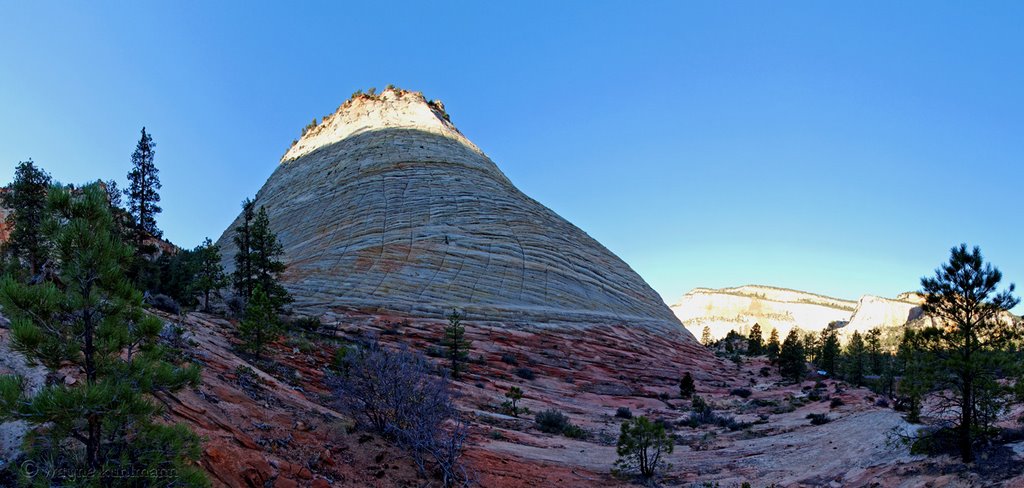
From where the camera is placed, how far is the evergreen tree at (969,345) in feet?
32.5

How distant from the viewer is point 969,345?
409 inches

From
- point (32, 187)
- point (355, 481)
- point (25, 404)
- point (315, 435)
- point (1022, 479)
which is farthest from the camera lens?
point (32, 187)

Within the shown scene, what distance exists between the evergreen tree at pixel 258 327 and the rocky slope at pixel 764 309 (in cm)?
13426

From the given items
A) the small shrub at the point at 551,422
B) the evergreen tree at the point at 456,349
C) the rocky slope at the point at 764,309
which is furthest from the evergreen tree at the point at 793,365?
the rocky slope at the point at 764,309

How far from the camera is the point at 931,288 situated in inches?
434

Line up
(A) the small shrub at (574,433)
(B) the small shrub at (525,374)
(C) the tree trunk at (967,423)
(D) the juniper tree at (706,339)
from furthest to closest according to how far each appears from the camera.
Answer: (D) the juniper tree at (706,339)
(B) the small shrub at (525,374)
(A) the small shrub at (574,433)
(C) the tree trunk at (967,423)

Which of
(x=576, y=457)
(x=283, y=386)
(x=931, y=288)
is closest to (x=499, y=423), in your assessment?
(x=576, y=457)

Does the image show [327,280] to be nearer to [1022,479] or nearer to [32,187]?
[32,187]

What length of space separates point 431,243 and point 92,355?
29.5m

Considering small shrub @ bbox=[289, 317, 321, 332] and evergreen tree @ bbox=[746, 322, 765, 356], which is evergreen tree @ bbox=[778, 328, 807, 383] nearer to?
evergreen tree @ bbox=[746, 322, 765, 356]

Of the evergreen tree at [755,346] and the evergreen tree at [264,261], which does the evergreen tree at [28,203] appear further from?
the evergreen tree at [755,346]

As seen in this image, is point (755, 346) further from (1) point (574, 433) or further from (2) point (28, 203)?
(2) point (28, 203)

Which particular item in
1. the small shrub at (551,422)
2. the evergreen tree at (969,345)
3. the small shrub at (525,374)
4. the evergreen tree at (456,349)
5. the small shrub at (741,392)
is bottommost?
the small shrub at (741,392)

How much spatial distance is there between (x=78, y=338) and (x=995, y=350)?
13.5 m
